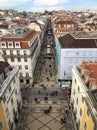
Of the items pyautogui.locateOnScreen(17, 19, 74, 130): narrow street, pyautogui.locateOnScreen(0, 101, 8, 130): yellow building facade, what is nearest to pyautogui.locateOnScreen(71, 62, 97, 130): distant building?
pyautogui.locateOnScreen(17, 19, 74, 130): narrow street

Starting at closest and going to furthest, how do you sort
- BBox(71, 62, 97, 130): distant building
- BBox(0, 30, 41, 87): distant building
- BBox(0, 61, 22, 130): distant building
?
BBox(71, 62, 97, 130): distant building, BBox(0, 61, 22, 130): distant building, BBox(0, 30, 41, 87): distant building

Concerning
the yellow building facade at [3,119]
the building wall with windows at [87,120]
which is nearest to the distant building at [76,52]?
the building wall with windows at [87,120]

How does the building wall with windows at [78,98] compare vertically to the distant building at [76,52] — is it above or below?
below

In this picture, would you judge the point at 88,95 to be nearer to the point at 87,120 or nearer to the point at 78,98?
the point at 87,120

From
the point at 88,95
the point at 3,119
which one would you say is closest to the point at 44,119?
the point at 3,119

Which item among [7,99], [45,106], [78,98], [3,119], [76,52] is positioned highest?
[76,52]

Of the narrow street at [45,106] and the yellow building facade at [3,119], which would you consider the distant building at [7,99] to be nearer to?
the yellow building facade at [3,119]

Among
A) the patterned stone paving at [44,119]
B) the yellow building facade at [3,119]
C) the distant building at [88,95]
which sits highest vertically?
the distant building at [88,95]

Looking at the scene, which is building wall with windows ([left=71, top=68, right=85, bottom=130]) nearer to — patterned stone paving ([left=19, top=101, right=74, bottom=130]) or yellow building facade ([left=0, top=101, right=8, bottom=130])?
patterned stone paving ([left=19, top=101, right=74, bottom=130])

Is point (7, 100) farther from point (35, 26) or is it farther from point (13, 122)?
point (35, 26)
